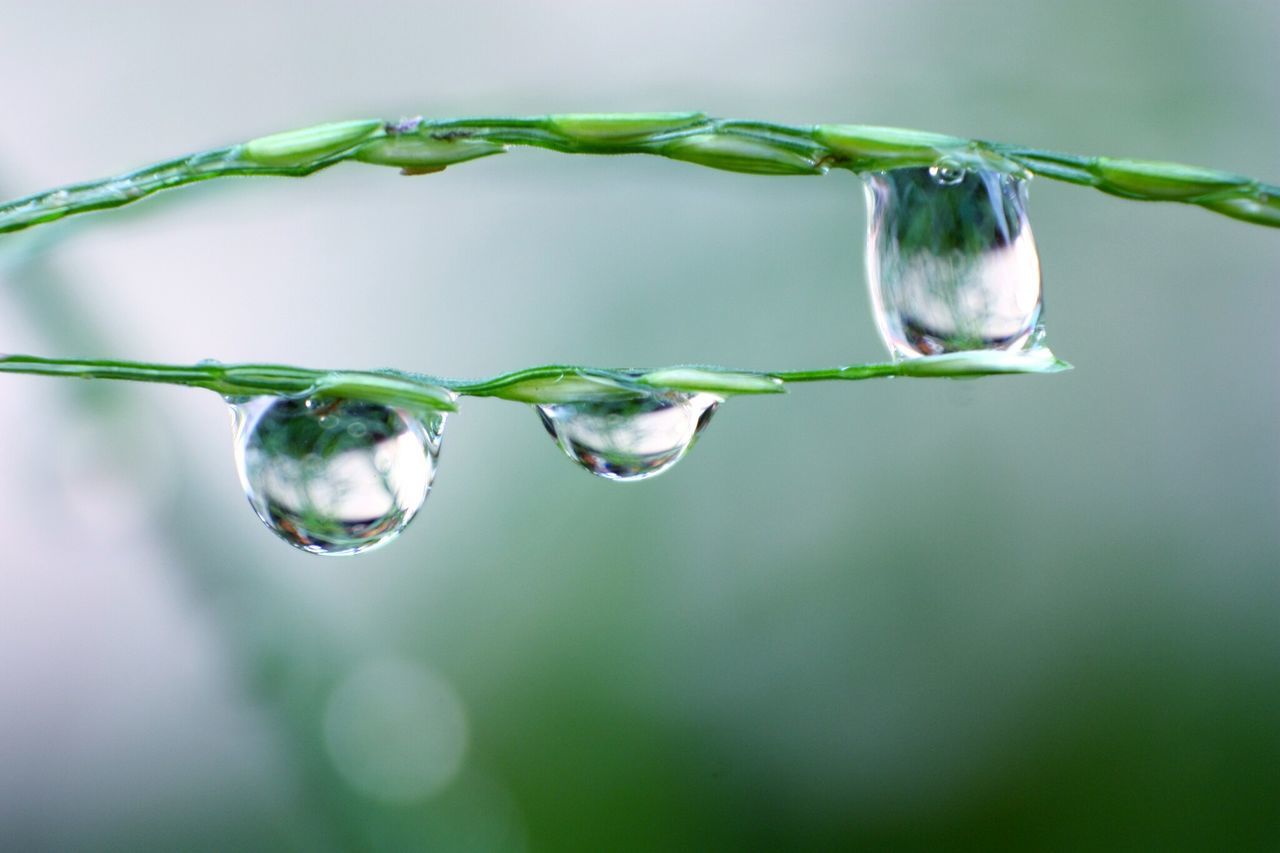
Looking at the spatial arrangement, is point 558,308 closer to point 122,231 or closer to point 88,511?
point 88,511

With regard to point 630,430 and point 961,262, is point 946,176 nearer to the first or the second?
point 961,262

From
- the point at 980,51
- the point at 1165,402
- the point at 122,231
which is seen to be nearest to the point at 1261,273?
the point at 1165,402

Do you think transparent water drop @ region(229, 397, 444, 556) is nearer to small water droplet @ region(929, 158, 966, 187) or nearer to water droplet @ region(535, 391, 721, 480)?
water droplet @ region(535, 391, 721, 480)

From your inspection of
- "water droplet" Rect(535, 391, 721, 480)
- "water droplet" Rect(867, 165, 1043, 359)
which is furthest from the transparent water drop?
"water droplet" Rect(867, 165, 1043, 359)

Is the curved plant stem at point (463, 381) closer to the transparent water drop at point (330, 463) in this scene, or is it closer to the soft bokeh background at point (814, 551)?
the transparent water drop at point (330, 463)

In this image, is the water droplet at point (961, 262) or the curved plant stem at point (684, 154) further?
the water droplet at point (961, 262)

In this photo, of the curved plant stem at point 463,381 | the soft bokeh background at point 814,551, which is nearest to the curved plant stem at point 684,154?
the curved plant stem at point 463,381
